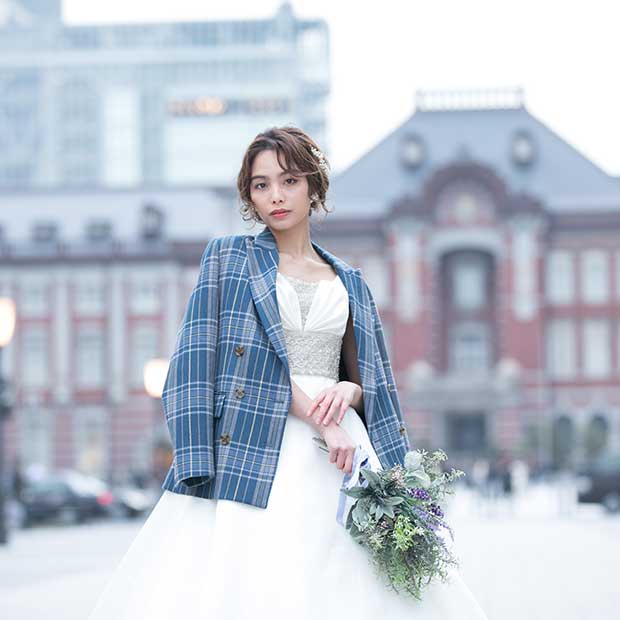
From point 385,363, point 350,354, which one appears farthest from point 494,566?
point 350,354

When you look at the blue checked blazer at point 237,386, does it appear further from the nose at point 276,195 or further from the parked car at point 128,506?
the parked car at point 128,506

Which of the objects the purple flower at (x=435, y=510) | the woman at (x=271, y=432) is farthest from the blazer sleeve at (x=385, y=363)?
the purple flower at (x=435, y=510)

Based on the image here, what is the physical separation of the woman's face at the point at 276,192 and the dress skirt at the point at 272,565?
1.82 ft

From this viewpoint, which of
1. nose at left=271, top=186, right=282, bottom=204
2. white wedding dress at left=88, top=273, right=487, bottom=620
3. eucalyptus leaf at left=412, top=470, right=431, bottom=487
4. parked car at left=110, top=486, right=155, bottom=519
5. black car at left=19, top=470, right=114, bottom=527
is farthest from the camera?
parked car at left=110, top=486, right=155, bottom=519

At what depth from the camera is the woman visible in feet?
10.7

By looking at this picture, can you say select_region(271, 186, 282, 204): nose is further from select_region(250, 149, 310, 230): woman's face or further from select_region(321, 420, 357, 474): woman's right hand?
select_region(321, 420, 357, 474): woman's right hand

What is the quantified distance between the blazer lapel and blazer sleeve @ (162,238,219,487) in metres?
0.12

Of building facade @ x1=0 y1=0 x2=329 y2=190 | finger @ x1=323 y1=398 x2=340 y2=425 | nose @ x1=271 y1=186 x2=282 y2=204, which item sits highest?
building facade @ x1=0 y1=0 x2=329 y2=190

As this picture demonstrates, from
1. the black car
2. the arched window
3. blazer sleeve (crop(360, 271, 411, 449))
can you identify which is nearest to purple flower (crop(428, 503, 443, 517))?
blazer sleeve (crop(360, 271, 411, 449))

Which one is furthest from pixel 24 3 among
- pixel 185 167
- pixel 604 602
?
pixel 604 602

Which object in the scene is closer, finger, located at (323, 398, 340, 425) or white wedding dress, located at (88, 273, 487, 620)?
white wedding dress, located at (88, 273, 487, 620)

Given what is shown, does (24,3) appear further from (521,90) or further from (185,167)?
(521,90)

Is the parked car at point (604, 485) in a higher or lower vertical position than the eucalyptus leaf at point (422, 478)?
lower

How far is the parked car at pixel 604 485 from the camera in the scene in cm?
2634
